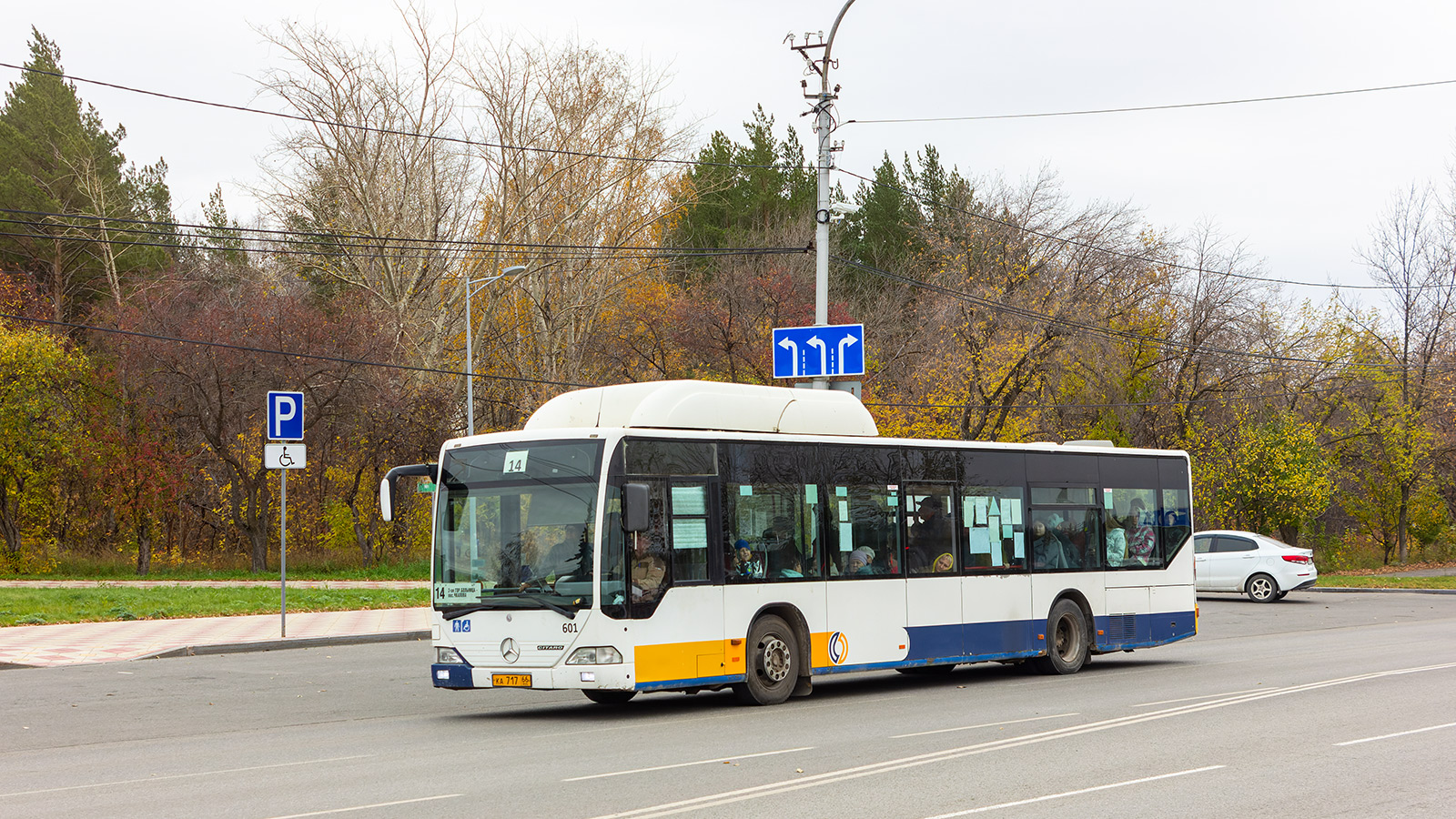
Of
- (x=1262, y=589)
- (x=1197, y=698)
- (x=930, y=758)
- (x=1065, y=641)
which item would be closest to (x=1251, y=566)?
(x=1262, y=589)

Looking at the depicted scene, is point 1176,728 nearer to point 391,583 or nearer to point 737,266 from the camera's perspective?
point 391,583

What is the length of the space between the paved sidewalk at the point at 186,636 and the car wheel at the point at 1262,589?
1898 centimetres

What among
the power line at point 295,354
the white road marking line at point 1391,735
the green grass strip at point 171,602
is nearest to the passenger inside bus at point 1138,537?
the white road marking line at point 1391,735

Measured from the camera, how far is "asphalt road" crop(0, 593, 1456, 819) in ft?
25.9

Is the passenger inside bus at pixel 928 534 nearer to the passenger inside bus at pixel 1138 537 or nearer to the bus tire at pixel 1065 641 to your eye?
the bus tire at pixel 1065 641

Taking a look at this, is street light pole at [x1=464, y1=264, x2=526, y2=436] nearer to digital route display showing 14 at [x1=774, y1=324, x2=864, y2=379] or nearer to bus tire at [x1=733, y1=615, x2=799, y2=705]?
digital route display showing 14 at [x1=774, y1=324, x2=864, y2=379]

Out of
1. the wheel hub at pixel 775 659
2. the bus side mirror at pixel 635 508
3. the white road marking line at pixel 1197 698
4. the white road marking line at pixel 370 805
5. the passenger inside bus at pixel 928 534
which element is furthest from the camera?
the passenger inside bus at pixel 928 534

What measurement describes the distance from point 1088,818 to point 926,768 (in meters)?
1.83

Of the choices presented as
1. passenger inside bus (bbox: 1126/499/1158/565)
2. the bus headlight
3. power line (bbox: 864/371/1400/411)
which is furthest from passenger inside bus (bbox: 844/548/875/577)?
power line (bbox: 864/371/1400/411)

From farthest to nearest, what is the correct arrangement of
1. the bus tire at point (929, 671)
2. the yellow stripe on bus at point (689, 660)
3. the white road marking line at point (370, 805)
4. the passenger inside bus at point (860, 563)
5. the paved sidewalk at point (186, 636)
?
the paved sidewalk at point (186, 636) → the bus tire at point (929, 671) → the passenger inside bus at point (860, 563) → the yellow stripe on bus at point (689, 660) → the white road marking line at point (370, 805)

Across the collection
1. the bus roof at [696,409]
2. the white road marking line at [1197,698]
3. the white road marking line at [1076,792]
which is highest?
the bus roof at [696,409]

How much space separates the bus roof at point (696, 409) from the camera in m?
13.2

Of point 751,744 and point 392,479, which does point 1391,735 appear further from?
point 392,479

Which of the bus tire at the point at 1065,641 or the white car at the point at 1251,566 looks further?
the white car at the point at 1251,566
